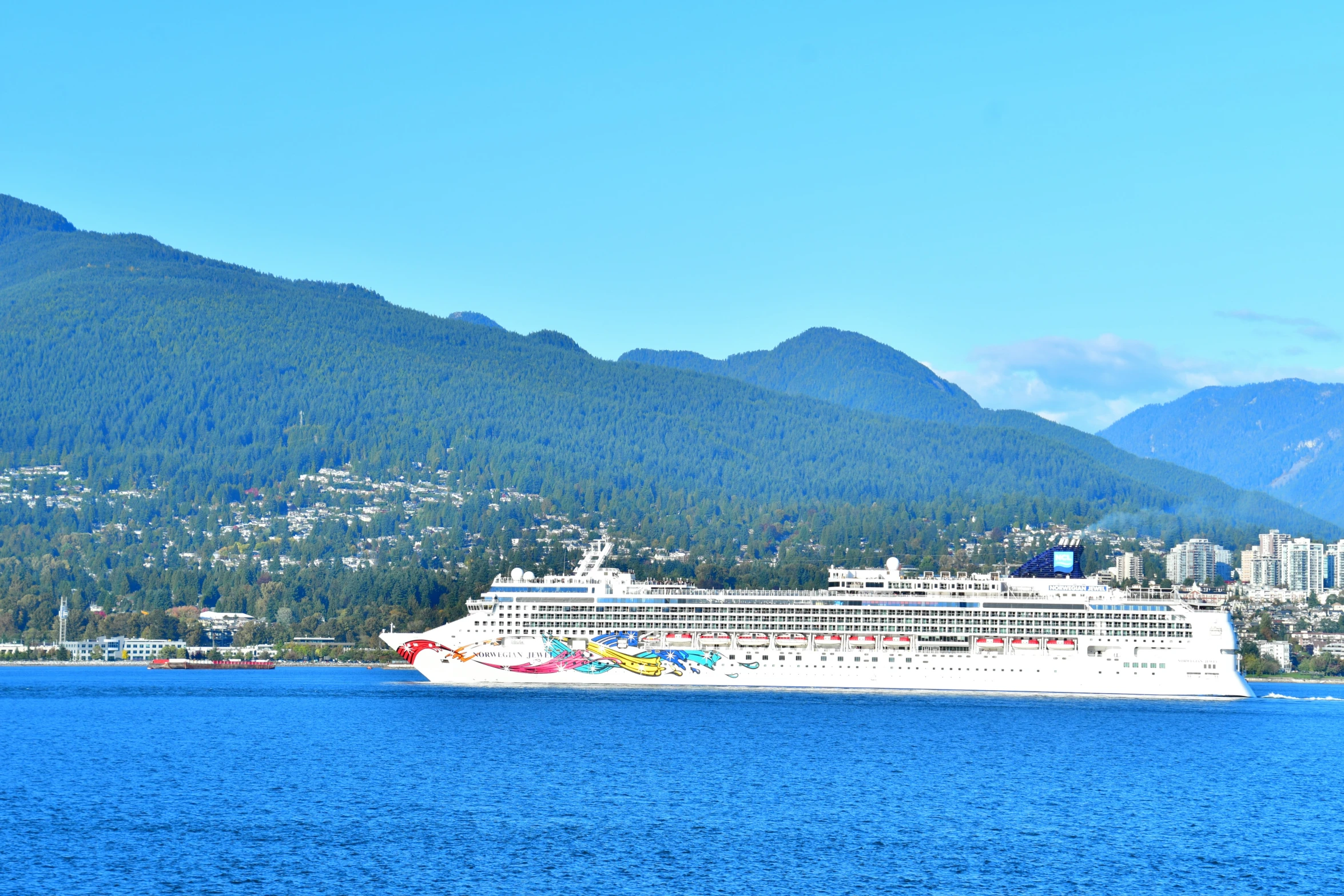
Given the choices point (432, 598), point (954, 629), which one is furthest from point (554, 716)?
point (432, 598)

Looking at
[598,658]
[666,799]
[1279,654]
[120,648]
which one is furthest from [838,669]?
[120,648]

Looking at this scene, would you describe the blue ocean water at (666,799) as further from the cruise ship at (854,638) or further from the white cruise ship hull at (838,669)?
the cruise ship at (854,638)

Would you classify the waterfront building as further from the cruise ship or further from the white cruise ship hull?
the white cruise ship hull

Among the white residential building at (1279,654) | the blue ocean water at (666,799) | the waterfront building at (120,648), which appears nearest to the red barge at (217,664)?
the waterfront building at (120,648)

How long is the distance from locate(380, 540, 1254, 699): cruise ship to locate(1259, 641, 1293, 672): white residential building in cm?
5865

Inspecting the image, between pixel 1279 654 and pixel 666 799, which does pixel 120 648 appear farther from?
pixel 666 799

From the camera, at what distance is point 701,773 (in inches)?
2446

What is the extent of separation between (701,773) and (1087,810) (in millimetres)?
13565

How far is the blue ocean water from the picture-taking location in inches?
1793

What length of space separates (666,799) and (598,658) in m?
44.0

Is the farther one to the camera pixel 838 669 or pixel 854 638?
pixel 854 638

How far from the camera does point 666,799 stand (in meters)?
56.6

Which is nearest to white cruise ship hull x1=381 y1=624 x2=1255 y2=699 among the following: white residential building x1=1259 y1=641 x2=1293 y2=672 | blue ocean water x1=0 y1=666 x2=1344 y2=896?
blue ocean water x1=0 y1=666 x2=1344 y2=896

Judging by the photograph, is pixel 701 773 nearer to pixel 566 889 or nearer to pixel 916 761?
pixel 916 761
